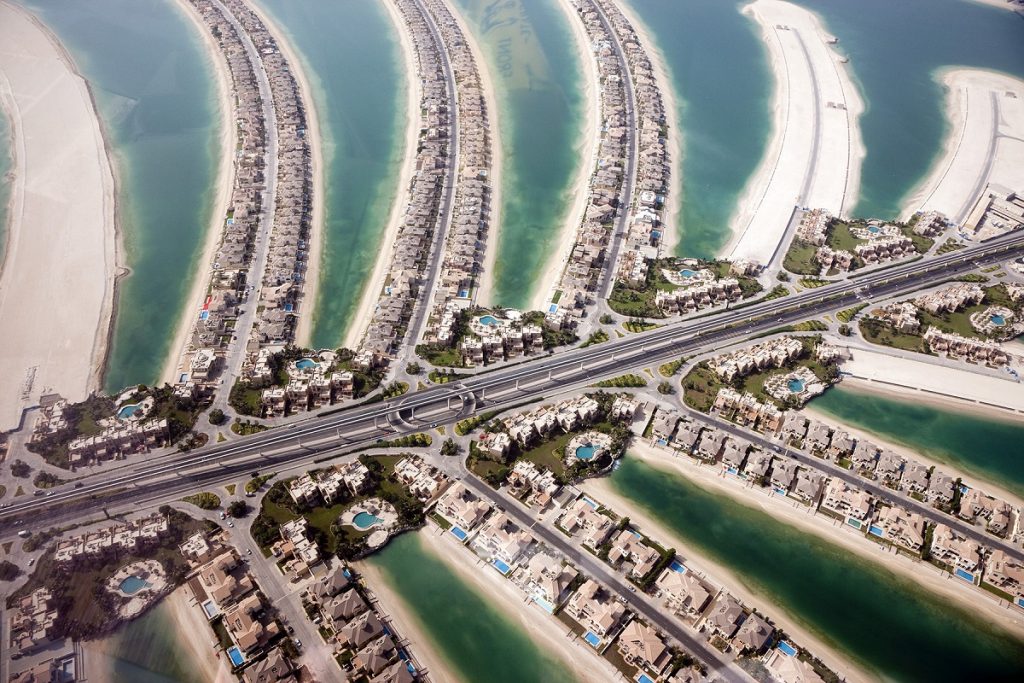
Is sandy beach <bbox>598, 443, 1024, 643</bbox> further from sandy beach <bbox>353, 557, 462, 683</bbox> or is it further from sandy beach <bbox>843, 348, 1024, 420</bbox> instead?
sandy beach <bbox>843, 348, 1024, 420</bbox>

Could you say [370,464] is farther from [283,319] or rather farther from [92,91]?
[92,91]

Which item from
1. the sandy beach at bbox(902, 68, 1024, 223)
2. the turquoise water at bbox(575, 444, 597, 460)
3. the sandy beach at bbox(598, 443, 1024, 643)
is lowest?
the sandy beach at bbox(598, 443, 1024, 643)

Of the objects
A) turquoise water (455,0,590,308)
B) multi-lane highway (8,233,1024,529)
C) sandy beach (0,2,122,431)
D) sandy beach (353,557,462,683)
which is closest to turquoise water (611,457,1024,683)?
multi-lane highway (8,233,1024,529)

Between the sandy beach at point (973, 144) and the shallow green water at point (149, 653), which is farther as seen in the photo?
the sandy beach at point (973, 144)

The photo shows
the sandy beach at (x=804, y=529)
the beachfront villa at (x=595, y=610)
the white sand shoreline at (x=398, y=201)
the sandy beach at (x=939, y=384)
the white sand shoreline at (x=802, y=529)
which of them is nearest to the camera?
the beachfront villa at (x=595, y=610)

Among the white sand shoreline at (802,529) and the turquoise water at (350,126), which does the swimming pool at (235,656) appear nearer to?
the white sand shoreline at (802,529)

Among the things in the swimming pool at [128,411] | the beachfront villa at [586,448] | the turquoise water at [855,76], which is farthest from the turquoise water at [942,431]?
the swimming pool at [128,411]
